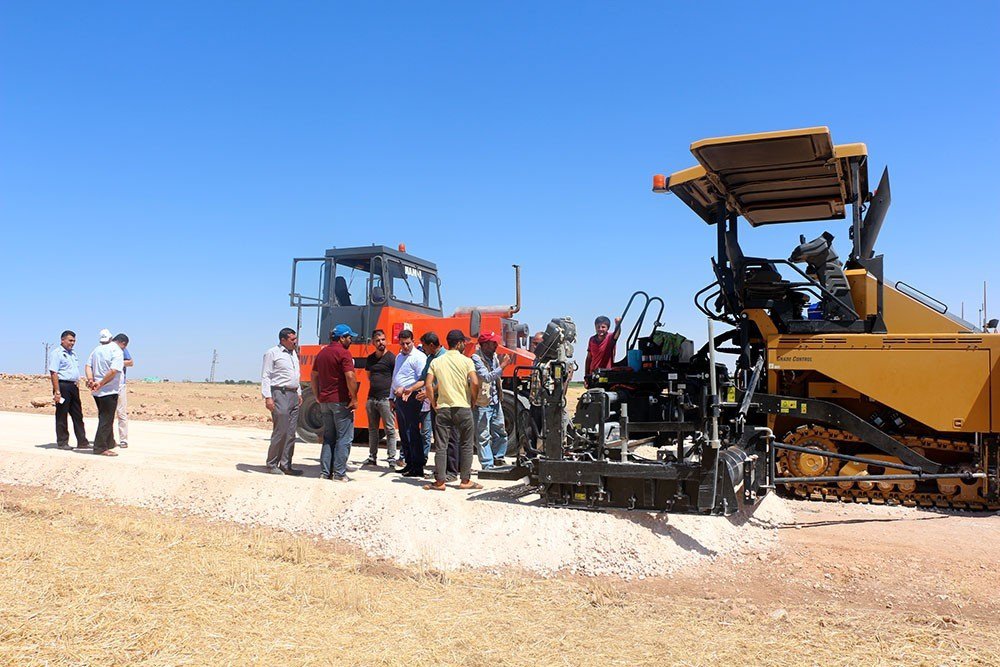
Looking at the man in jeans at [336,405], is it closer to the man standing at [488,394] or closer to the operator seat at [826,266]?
the man standing at [488,394]

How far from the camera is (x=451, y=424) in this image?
7.96 m

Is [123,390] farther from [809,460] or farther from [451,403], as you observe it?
[809,460]

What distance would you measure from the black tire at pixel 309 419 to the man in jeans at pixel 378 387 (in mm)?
3000

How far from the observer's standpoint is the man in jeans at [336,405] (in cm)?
855

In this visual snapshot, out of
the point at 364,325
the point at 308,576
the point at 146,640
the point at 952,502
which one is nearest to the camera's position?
the point at 146,640

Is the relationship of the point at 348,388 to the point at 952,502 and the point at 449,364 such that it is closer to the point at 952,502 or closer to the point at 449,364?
the point at 449,364

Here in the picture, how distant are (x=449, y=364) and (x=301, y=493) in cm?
195

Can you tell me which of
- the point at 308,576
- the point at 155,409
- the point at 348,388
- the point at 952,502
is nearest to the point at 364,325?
the point at 348,388

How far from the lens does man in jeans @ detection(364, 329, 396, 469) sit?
9617 millimetres

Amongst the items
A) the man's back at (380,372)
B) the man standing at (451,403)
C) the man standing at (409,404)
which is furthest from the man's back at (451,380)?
the man's back at (380,372)

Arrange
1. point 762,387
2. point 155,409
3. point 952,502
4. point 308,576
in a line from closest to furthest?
point 308,576, point 952,502, point 762,387, point 155,409

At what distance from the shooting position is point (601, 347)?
9.62 metres

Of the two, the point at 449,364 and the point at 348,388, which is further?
the point at 348,388

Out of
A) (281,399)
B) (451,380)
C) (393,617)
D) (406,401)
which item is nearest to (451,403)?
(451,380)
